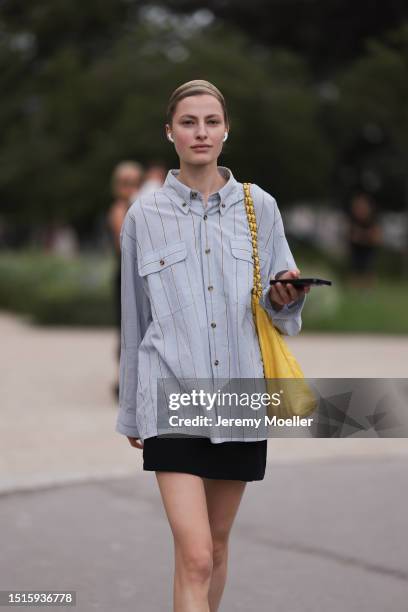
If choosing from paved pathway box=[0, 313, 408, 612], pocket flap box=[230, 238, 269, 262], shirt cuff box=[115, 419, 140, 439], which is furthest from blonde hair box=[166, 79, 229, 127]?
paved pathway box=[0, 313, 408, 612]

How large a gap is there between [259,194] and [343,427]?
84 centimetres

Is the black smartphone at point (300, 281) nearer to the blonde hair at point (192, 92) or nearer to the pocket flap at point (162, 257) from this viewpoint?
the pocket flap at point (162, 257)

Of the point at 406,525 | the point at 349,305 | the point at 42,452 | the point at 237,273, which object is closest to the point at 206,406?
the point at 237,273

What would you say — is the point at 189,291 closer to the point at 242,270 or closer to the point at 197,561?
the point at 242,270

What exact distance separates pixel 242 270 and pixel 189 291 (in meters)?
0.16

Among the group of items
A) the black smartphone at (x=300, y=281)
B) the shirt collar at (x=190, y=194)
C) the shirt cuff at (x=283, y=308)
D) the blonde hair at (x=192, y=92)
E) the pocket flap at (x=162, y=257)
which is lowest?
the shirt cuff at (x=283, y=308)

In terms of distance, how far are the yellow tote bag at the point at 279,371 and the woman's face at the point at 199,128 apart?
1.20 feet

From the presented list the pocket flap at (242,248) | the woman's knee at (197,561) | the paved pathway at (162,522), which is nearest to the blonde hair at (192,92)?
the pocket flap at (242,248)

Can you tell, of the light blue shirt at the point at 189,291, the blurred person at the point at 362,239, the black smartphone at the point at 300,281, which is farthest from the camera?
the blurred person at the point at 362,239

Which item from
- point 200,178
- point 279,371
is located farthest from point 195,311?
point 200,178

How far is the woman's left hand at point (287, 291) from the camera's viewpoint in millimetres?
3391

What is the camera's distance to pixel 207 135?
3537 mm

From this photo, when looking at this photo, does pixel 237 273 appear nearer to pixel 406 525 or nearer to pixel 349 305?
pixel 406 525

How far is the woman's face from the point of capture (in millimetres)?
3543
